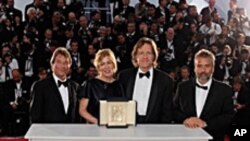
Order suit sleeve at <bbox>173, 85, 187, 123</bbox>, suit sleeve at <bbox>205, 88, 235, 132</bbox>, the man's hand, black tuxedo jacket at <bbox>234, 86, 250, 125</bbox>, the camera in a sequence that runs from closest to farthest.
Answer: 1. the man's hand
2. suit sleeve at <bbox>205, 88, 235, 132</bbox>
3. suit sleeve at <bbox>173, 85, 187, 123</bbox>
4. black tuxedo jacket at <bbox>234, 86, 250, 125</bbox>
5. the camera

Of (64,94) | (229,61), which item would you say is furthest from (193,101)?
(229,61)

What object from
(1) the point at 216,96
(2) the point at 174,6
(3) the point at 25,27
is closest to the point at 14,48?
(3) the point at 25,27

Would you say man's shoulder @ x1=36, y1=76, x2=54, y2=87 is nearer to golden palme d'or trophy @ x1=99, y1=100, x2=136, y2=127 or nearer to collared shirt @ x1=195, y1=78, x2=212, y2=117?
golden palme d'or trophy @ x1=99, y1=100, x2=136, y2=127

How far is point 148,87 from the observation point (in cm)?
405

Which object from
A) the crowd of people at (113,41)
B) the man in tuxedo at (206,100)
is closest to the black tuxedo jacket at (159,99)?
the man in tuxedo at (206,100)

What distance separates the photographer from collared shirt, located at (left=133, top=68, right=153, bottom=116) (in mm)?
3980

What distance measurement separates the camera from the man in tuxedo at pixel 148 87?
391 centimetres

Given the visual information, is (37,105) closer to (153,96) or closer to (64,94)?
(64,94)

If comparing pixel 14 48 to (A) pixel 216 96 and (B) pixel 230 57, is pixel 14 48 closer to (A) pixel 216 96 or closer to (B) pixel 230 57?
(B) pixel 230 57

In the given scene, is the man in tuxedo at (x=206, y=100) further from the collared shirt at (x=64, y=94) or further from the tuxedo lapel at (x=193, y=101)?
the collared shirt at (x=64, y=94)

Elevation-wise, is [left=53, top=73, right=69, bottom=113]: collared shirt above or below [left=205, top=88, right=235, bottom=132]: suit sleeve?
above

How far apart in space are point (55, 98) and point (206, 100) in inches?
49.6

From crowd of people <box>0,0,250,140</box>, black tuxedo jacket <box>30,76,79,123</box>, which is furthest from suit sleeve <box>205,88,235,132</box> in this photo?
crowd of people <box>0,0,250,140</box>

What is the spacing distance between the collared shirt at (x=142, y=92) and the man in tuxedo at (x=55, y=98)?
23.1 inches
